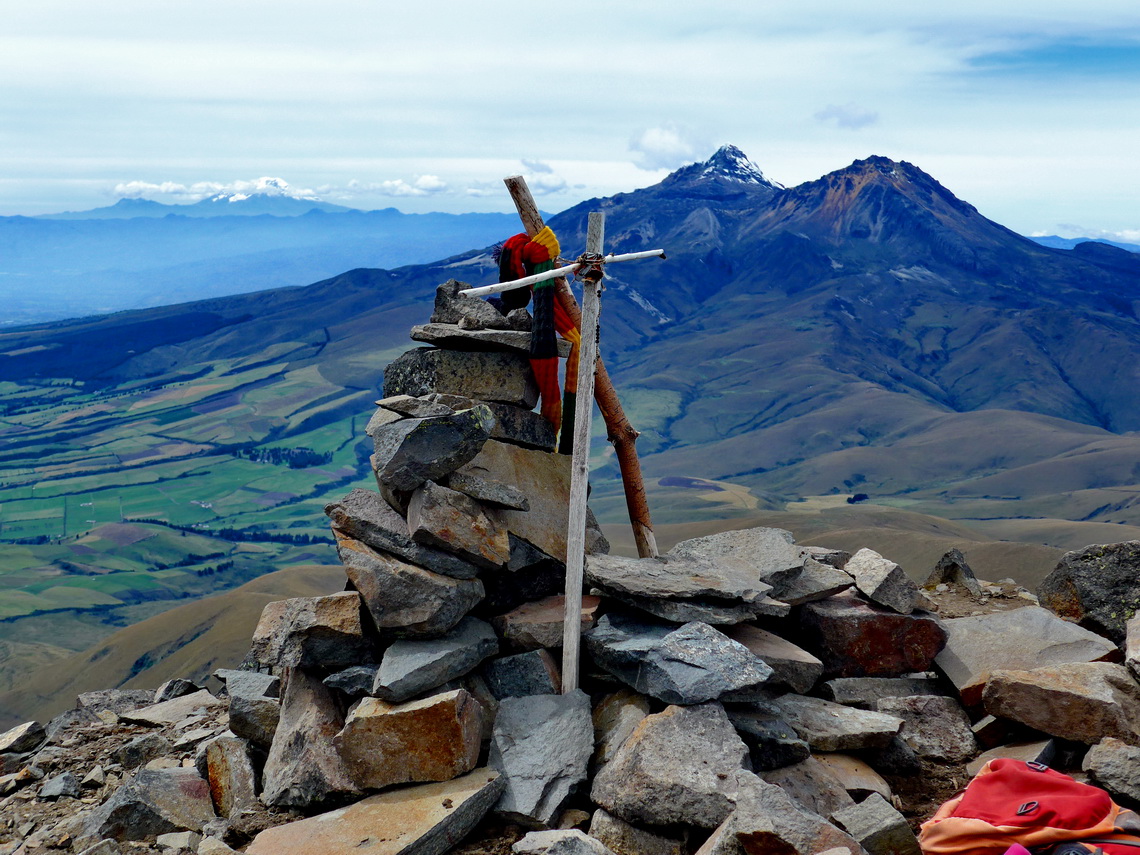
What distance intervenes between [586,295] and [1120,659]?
36.1ft

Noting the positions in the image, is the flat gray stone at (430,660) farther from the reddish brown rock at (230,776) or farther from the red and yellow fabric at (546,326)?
the red and yellow fabric at (546,326)

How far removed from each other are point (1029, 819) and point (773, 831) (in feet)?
8.84

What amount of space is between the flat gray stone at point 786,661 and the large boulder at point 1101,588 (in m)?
5.74

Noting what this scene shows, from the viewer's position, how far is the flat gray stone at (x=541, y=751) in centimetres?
1158

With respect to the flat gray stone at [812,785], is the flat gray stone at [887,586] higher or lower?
higher

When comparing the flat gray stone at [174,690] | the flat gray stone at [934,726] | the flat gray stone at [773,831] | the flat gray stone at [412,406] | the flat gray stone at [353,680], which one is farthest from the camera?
the flat gray stone at [174,690]

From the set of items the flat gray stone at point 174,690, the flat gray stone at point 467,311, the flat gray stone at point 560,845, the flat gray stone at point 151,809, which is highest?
the flat gray stone at point 467,311

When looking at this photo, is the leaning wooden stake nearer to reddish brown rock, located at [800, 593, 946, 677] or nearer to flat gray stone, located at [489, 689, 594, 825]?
reddish brown rock, located at [800, 593, 946, 677]

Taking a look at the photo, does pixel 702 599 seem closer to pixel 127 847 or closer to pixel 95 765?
pixel 127 847

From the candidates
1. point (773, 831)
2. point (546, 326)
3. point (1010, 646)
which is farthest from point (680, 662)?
point (1010, 646)

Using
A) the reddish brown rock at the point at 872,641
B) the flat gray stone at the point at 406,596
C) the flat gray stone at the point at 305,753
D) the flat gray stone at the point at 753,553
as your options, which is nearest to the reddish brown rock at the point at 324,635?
the flat gray stone at the point at 406,596

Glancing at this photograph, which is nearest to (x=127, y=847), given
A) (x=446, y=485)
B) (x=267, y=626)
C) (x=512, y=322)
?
(x=267, y=626)

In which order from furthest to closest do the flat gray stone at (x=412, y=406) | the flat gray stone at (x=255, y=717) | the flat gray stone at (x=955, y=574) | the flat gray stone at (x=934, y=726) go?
the flat gray stone at (x=955, y=574)
the flat gray stone at (x=412, y=406)
the flat gray stone at (x=255, y=717)
the flat gray stone at (x=934, y=726)

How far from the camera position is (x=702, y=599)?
13742mm
